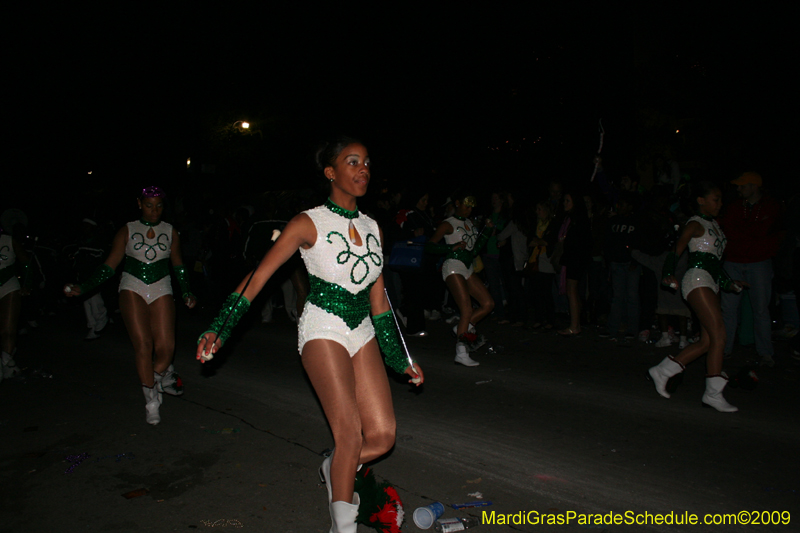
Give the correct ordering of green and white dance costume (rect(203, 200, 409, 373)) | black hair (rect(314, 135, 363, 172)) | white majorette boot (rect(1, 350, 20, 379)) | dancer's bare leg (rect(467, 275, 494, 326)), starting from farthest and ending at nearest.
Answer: dancer's bare leg (rect(467, 275, 494, 326)) → white majorette boot (rect(1, 350, 20, 379)) → black hair (rect(314, 135, 363, 172)) → green and white dance costume (rect(203, 200, 409, 373))

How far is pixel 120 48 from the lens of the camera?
22.5m

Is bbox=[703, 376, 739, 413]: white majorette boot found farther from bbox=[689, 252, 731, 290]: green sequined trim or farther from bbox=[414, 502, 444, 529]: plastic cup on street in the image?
bbox=[414, 502, 444, 529]: plastic cup on street

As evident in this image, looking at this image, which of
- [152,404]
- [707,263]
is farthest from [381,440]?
[707,263]

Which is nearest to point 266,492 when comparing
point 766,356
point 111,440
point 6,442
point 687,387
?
point 111,440

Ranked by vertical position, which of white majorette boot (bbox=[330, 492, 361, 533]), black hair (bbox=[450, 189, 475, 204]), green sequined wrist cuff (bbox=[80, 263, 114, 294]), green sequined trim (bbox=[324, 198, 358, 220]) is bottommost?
white majorette boot (bbox=[330, 492, 361, 533])

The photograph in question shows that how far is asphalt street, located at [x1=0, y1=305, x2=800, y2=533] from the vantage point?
12.7 ft

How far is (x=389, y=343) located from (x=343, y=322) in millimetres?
414

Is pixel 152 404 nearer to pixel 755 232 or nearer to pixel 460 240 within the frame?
pixel 460 240

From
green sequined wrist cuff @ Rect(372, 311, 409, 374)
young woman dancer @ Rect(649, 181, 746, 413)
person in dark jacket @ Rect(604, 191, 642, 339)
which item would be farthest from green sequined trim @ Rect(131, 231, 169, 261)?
person in dark jacket @ Rect(604, 191, 642, 339)

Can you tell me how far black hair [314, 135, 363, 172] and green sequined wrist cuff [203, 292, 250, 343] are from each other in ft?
3.00

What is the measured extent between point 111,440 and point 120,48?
21057 mm

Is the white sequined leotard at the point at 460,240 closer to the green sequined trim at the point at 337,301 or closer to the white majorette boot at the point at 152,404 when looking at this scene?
the white majorette boot at the point at 152,404

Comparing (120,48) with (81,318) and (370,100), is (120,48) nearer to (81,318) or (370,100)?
(370,100)

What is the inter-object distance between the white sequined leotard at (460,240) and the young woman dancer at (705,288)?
2406 millimetres
